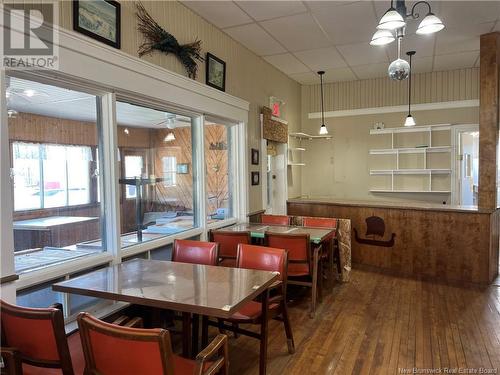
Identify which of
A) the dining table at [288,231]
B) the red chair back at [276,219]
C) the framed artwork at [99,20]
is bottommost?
the dining table at [288,231]

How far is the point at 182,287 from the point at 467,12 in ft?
12.5

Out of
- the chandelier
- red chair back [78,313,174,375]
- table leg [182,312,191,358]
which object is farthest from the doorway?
red chair back [78,313,174,375]

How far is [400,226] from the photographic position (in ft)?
15.4

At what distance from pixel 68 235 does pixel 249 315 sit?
4.67ft

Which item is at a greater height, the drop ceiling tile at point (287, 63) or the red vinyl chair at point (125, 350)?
the drop ceiling tile at point (287, 63)

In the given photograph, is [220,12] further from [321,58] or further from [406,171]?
[406,171]

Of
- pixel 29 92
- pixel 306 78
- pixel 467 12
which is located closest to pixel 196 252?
pixel 29 92

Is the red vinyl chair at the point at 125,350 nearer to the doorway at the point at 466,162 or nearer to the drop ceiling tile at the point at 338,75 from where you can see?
the drop ceiling tile at the point at 338,75

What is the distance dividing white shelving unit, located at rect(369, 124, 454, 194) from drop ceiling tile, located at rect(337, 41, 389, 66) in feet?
4.37

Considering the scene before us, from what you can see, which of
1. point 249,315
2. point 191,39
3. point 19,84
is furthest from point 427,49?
point 19,84

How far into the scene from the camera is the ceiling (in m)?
3.40

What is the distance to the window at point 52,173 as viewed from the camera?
2.15 metres

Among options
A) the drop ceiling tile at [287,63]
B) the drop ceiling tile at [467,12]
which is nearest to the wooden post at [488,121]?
the drop ceiling tile at [467,12]

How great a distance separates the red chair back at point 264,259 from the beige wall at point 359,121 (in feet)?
13.3
